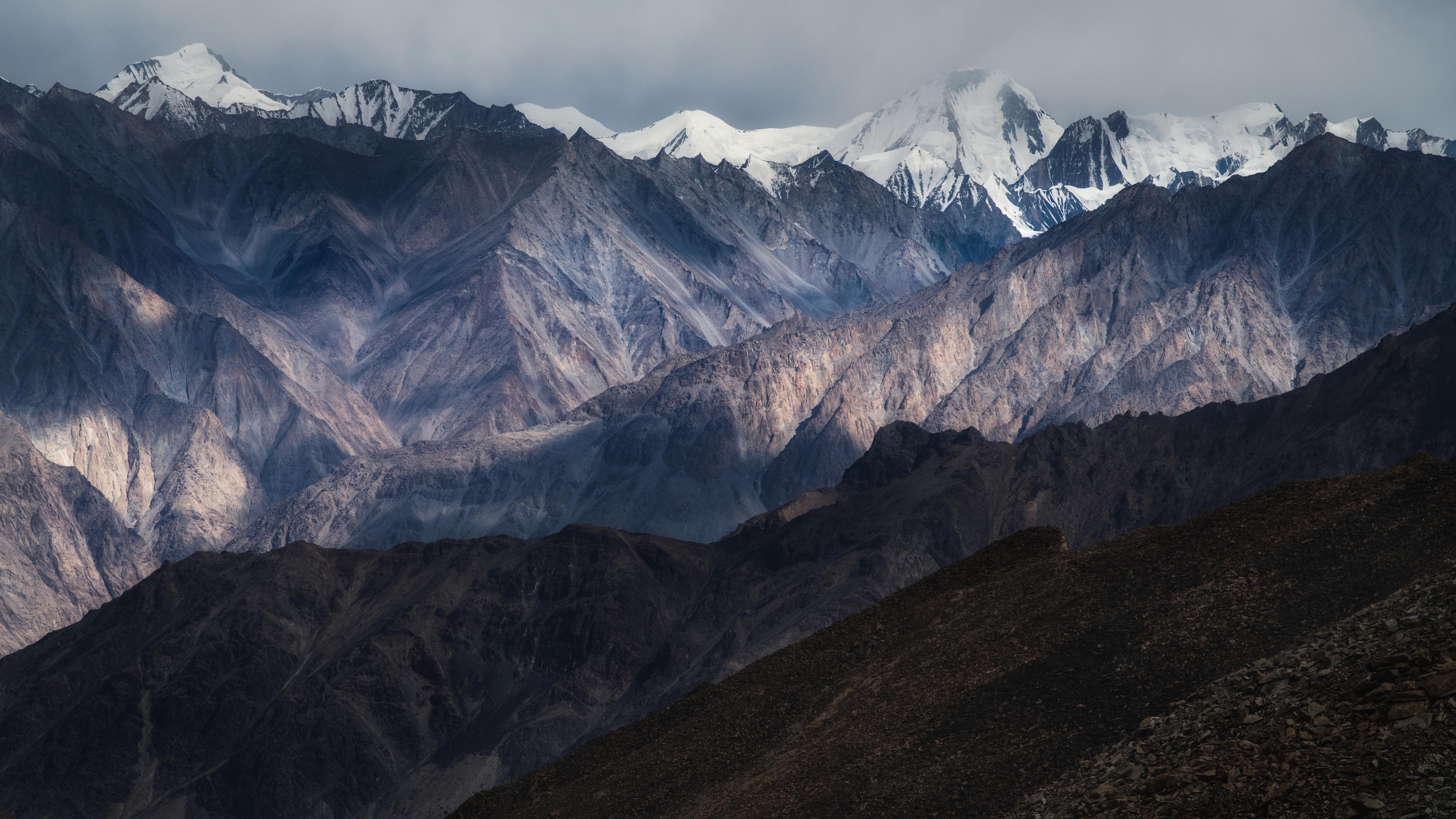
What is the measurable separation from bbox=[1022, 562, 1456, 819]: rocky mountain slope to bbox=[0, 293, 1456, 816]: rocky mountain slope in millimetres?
99304

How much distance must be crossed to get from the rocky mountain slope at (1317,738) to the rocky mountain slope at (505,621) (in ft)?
326

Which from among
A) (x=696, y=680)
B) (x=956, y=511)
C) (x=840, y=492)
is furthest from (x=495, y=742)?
Answer: (x=840, y=492)

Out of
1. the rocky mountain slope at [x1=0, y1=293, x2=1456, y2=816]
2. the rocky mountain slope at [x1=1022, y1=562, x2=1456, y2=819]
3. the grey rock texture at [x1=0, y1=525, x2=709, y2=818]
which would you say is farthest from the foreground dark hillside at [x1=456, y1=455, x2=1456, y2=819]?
the rocky mountain slope at [x1=0, y1=293, x2=1456, y2=816]

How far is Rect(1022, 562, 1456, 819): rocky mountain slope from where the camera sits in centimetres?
1969

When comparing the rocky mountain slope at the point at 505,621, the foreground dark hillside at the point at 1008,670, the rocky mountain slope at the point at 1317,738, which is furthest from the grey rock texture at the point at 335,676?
the rocky mountain slope at the point at 1317,738

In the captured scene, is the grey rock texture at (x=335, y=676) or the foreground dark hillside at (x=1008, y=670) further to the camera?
the grey rock texture at (x=335, y=676)

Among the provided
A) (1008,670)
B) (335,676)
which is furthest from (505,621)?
(1008,670)

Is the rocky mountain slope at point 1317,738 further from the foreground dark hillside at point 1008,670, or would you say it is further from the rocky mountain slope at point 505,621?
the rocky mountain slope at point 505,621

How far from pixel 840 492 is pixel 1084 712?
5912 inches

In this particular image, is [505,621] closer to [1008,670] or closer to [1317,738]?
[1008,670]

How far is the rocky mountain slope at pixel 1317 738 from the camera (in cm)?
1969

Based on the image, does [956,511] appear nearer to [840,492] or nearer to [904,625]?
[840,492]

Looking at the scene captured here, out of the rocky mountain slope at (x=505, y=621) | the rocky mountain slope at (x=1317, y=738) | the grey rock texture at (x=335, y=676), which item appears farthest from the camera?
the rocky mountain slope at (x=505, y=621)

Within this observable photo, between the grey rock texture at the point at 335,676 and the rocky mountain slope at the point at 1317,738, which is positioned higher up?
the grey rock texture at the point at 335,676
